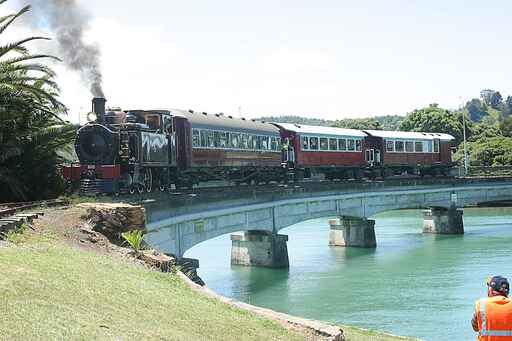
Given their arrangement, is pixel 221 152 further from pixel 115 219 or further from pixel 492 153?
pixel 492 153

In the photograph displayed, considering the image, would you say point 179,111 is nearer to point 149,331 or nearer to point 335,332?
point 335,332

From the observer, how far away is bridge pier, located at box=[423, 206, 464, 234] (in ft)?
201

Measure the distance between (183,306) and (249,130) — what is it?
2765cm

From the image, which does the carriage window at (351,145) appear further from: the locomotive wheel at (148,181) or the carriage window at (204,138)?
the locomotive wheel at (148,181)

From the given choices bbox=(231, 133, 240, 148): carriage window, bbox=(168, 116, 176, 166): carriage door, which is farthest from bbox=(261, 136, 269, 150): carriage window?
bbox=(168, 116, 176, 166): carriage door

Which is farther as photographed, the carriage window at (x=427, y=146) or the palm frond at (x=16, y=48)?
the carriage window at (x=427, y=146)

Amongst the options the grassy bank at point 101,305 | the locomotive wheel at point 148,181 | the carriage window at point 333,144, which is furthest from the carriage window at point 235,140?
the grassy bank at point 101,305

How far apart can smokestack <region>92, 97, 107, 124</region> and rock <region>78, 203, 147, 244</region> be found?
7.75 meters

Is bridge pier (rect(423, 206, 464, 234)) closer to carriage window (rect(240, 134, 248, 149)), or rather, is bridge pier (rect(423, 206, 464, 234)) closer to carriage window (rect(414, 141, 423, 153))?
carriage window (rect(414, 141, 423, 153))

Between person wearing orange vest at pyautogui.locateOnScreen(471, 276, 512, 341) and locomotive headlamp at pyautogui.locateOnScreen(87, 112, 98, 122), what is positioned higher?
locomotive headlamp at pyautogui.locateOnScreen(87, 112, 98, 122)

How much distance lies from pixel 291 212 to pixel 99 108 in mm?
18238

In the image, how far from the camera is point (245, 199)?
36.0m

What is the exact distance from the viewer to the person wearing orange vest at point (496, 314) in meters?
7.59

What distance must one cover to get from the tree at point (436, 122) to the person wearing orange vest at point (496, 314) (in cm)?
11337
